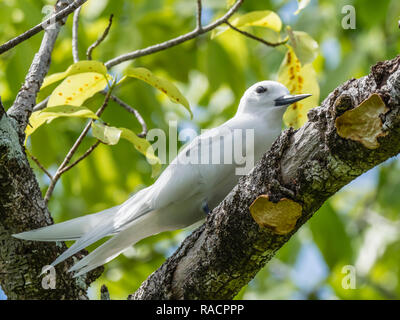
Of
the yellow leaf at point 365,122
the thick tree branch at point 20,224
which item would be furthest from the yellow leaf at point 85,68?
the yellow leaf at point 365,122

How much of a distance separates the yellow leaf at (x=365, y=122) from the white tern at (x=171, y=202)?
60.0 inches

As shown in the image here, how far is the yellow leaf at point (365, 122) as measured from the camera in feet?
8.44

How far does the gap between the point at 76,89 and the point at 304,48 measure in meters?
1.48

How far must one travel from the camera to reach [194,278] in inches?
131

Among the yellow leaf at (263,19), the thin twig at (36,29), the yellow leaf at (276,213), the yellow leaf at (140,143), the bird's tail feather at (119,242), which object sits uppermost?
the yellow leaf at (263,19)

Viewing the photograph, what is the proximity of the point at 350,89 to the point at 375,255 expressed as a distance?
5.95 m

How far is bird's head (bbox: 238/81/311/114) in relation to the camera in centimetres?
457

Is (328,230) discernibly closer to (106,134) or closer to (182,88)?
(106,134)

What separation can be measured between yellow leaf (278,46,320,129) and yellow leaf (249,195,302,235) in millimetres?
1380

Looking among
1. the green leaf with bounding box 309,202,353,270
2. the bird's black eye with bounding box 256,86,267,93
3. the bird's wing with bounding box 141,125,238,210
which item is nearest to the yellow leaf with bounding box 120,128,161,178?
the bird's wing with bounding box 141,125,238,210

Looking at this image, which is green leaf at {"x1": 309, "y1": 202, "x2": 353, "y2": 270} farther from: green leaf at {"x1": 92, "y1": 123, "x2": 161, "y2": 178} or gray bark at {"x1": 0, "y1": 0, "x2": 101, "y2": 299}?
gray bark at {"x1": 0, "y1": 0, "x2": 101, "y2": 299}

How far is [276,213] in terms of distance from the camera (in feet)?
9.55

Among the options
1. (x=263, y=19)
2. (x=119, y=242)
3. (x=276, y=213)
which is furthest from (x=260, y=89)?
(x=276, y=213)

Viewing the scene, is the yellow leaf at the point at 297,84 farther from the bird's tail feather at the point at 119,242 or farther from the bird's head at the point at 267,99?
the bird's tail feather at the point at 119,242
